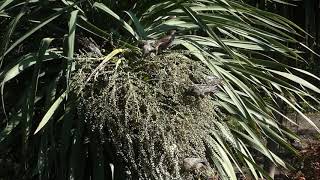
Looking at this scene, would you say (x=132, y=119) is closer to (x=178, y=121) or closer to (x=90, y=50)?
Answer: (x=178, y=121)

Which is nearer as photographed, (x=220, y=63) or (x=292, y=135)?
(x=220, y=63)

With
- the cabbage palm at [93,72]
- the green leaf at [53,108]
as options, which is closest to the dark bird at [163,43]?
the cabbage palm at [93,72]

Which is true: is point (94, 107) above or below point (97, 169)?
above

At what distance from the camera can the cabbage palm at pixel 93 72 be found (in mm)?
3291

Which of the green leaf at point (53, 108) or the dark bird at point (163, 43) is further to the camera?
the dark bird at point (163, 43)

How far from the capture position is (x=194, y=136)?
3.21m

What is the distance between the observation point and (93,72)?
3.13 meters

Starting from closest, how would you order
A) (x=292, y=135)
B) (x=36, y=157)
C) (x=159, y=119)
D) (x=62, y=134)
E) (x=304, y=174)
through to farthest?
(x=159, y=119) < (x=62, y=134) < (x=36, y=157) < (x=292, y=135) < (x=304, y=174)

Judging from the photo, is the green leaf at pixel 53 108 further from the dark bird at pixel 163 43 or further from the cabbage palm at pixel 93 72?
the dark bird at pixel 163 43

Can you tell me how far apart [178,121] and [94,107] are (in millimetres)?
435

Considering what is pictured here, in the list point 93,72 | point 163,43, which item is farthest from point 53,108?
point 163,43

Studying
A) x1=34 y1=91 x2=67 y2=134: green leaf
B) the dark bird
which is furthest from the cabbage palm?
the dark bird

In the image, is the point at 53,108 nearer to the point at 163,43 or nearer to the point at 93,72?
the point at 93,72

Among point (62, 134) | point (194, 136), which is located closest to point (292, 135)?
point (194, 136)
